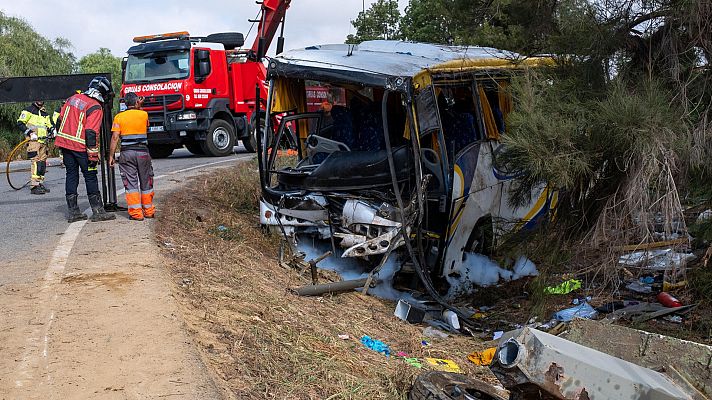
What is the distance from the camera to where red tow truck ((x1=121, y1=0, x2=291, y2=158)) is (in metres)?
19.2

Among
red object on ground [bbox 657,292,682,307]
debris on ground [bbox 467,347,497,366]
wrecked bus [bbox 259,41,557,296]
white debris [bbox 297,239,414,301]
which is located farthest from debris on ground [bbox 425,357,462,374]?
red object on ground [bbox 657,292,682,307]

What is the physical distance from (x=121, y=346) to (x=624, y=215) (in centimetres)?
399

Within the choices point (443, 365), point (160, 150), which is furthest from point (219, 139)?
point (443, 365)

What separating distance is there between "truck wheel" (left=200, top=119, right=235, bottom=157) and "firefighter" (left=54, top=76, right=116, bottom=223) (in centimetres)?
1015

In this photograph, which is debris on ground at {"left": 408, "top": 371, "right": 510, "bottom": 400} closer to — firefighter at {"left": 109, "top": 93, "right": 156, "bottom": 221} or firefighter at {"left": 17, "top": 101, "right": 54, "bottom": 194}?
firefighter at {"left": 109, "top": 93, "right": 156, "bottom": 221}

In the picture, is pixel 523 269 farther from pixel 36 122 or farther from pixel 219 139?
pixel 219 139

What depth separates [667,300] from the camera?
8.25 meters

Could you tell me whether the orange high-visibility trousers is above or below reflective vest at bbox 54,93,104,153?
below

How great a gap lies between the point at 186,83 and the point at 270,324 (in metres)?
14.0

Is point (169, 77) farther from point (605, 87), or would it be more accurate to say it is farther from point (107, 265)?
point (605, 87)

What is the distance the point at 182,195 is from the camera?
1177cm

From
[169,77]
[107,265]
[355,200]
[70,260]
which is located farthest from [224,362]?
[169,77]

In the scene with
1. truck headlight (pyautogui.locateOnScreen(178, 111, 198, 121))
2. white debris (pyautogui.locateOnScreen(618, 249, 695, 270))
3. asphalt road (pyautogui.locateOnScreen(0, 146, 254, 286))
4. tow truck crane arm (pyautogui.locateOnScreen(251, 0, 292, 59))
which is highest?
tow truck crane arm (pyautogui.locateOnScreen(251, 0, 292, 59))

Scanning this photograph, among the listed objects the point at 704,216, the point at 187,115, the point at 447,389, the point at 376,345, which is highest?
the point at 187,115
